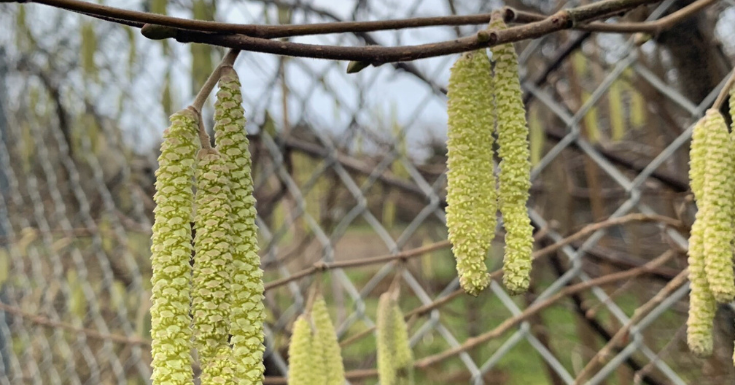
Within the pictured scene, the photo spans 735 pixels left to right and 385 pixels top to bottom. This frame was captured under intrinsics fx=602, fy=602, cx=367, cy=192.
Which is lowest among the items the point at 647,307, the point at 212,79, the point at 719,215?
the point at 647,307

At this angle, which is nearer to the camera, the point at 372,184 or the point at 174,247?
the point at 174,247

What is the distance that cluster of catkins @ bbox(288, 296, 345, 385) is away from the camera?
0.57 metres

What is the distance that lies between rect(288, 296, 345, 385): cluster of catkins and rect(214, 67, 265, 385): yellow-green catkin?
208mm

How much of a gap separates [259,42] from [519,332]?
75cm

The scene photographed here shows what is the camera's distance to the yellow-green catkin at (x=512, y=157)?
43 cm

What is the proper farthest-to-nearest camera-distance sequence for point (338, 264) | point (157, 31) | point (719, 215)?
point (338, 264) < point (719, 215) < point (157, 31)

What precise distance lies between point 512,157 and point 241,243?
21 centimetres

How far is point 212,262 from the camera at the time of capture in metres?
0.35

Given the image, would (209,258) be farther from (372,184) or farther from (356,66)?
(372,184)

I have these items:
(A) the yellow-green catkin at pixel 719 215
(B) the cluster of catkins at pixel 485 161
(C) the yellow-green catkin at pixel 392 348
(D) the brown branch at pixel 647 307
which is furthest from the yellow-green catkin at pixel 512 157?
(D) the brown branch at pixel 647 307

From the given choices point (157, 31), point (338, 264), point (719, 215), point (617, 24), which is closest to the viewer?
point (157, 31)

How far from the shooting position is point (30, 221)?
269cm

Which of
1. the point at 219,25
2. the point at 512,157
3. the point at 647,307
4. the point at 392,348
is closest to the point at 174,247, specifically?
the point at 219,25

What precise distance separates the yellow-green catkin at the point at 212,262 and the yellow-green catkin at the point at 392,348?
0.32 meters
